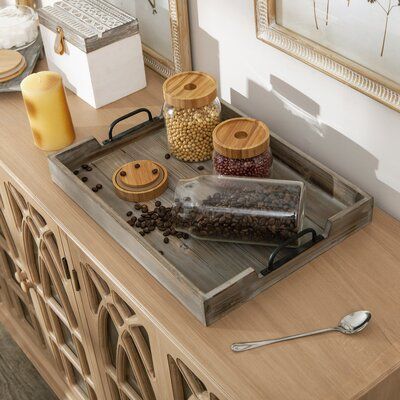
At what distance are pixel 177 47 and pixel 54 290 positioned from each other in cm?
73

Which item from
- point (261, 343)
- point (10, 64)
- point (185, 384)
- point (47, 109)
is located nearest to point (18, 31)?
point (10, 64)

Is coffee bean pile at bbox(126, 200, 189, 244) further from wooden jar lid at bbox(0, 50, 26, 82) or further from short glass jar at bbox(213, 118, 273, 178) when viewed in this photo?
wooden jar lid at bbox(0, 50, 26, 82)

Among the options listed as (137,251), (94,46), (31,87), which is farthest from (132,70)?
(137,251)

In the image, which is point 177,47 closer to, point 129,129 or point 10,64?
point 129,129

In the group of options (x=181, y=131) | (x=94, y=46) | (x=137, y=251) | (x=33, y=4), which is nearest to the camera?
(x=137, y=251)

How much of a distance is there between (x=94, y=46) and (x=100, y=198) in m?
0.45

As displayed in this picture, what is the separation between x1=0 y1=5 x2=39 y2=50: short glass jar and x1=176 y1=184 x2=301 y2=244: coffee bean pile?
0.95 m

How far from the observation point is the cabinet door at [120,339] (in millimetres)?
1430

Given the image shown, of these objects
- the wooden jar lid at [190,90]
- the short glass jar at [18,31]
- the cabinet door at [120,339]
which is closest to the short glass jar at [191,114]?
the wooden jar lid at [190,90]

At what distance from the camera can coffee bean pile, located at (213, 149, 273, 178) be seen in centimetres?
143

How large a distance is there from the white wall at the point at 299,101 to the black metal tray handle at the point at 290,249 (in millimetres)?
199

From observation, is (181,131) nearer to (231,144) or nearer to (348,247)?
(231,144)

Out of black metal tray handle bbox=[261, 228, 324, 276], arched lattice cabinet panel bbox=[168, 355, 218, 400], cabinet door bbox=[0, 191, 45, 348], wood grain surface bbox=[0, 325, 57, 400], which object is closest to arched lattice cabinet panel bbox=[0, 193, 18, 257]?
cabinet door bbox=[0, 191, 45, 348]

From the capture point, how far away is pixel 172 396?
1.42 m
